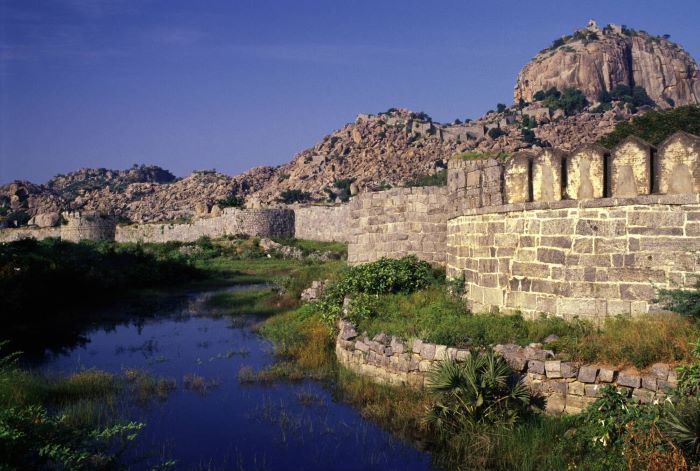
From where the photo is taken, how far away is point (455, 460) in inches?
276

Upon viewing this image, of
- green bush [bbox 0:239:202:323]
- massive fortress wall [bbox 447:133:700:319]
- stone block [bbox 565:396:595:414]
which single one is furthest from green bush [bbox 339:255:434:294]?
green bush [bbox 0:239:202:323]

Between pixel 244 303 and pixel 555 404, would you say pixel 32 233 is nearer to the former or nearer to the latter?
pixel 244 303

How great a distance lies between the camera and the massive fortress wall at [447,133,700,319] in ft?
25.6

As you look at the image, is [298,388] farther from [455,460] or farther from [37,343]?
[37,343]

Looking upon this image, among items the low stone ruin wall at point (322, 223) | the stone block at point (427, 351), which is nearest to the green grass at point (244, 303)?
the stone block at point (427, 351)

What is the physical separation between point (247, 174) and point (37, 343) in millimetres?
111343

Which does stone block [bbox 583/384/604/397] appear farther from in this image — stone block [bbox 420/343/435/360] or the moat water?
stone block [bbox 420/343/435/360]

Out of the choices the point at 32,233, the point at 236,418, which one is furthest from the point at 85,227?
the point at 236,418

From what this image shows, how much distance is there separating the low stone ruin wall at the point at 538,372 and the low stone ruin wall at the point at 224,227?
133 feet

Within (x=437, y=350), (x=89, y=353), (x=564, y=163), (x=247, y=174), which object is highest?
(x=247, y=174)

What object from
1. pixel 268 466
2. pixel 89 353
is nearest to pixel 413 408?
pixel 268 466

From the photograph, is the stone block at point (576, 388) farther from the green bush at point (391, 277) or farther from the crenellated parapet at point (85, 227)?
the crenellated parapet at point (85, 227)

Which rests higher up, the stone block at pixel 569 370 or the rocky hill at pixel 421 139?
the rocky hill at pixel 421 139

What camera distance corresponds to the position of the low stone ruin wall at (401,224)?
47.5 ft
